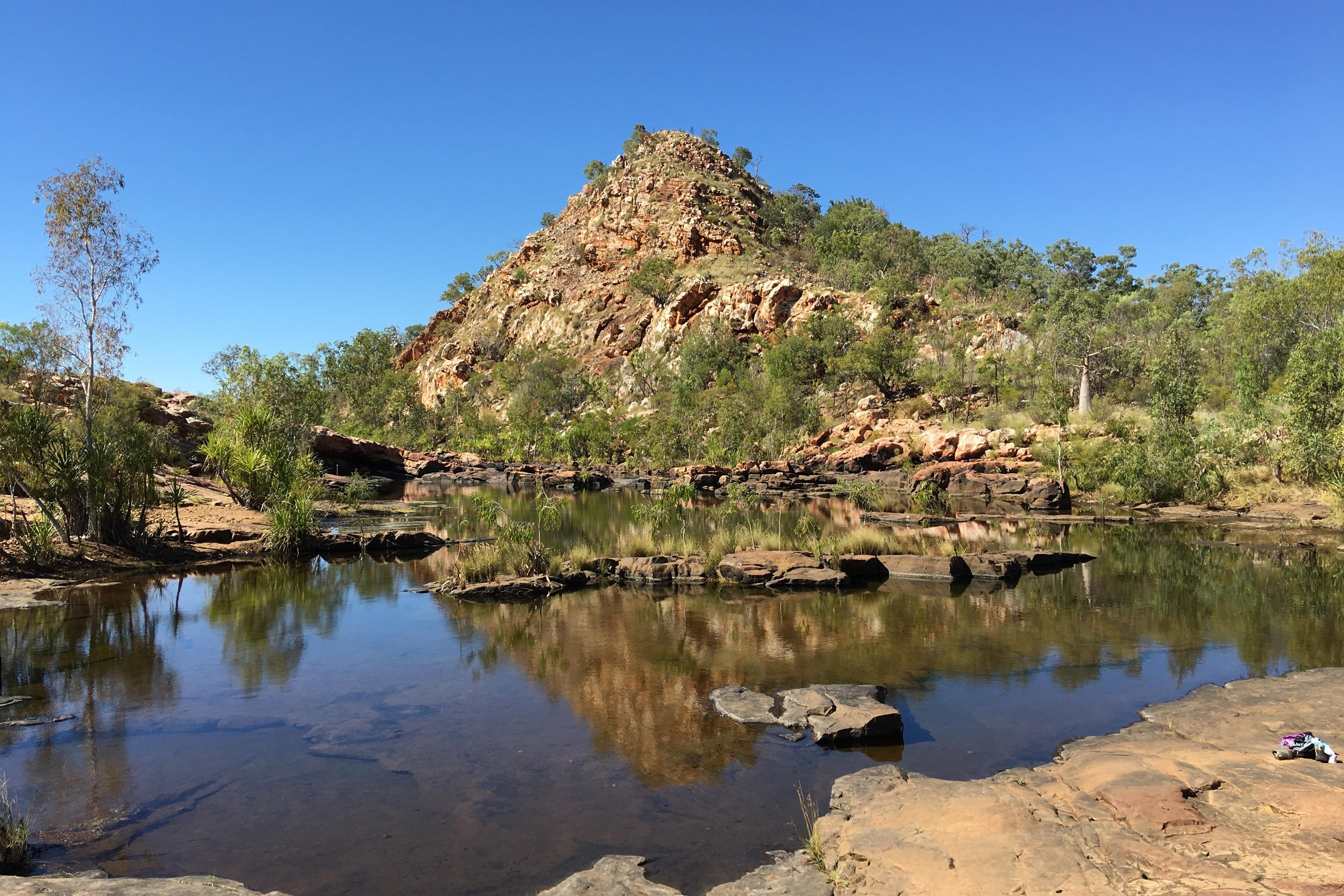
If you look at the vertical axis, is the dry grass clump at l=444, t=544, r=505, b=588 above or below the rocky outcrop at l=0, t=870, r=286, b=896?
above

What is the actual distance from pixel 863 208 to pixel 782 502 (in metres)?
64.0

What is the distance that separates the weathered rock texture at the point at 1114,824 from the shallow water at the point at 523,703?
72 cm

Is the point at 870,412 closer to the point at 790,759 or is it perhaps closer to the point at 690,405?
the point at 690,405

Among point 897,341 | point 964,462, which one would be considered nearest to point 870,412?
point 897,341

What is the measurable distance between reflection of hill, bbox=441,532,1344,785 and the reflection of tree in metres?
3.99

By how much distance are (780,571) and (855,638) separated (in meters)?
3.93

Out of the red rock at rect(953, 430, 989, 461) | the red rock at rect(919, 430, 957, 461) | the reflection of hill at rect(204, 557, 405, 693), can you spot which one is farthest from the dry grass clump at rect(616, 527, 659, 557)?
the red rock at rect(919, 430, 957, 461)

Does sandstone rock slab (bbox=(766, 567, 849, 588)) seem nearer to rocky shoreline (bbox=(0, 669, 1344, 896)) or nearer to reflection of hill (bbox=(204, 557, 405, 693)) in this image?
reflection of hill (bbox=(204, 557, 405, 693))

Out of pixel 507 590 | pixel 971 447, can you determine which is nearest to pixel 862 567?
pixel 507 590

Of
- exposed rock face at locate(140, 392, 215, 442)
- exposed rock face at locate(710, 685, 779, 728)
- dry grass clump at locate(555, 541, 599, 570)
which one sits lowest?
exposed rock face at locate(710, 685, 779, 728)

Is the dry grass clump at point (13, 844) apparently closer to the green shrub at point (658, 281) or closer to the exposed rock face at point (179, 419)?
the exposed rock face at point (179, 419)

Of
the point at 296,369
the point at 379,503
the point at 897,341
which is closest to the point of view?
the point at 379,503

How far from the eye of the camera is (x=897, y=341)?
5128cm

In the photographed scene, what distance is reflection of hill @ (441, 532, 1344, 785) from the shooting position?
8.17 m
